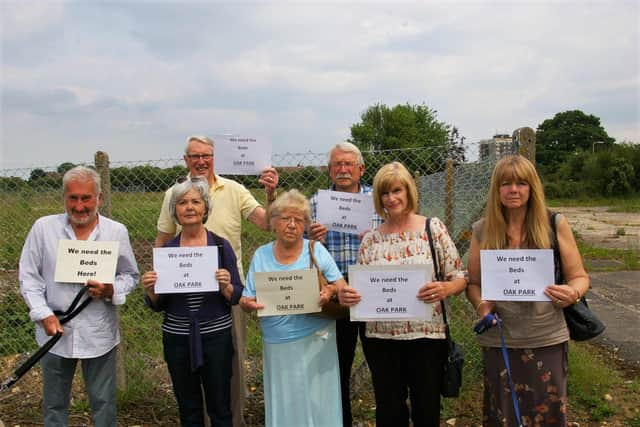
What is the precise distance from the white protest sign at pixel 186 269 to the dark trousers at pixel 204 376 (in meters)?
0.29

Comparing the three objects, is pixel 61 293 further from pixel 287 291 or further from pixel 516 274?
pixel 516 274

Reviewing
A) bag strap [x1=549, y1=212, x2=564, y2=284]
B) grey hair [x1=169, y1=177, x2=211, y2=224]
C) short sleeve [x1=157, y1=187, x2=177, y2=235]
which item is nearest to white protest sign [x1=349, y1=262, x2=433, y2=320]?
bag strap [x1=549, y1=212, x2=564, y2=284]

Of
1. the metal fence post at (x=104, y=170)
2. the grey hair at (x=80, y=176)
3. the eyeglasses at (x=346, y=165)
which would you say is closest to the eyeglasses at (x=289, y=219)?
the eyeglasses at (x=346, y=165)

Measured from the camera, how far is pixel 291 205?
2.79 m

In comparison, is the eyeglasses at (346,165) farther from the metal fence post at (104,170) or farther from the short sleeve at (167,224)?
the metal fence post at (104,170)

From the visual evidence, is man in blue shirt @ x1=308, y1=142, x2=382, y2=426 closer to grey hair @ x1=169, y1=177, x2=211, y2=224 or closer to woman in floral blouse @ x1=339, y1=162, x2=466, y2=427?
woman in floral blouse @ x1=339, y1=162, x2=466, y2=427

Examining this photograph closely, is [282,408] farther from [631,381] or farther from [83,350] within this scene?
[631,381]

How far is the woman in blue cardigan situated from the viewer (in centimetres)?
285

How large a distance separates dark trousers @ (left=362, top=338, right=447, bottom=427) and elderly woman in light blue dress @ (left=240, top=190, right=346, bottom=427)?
25 centimetres

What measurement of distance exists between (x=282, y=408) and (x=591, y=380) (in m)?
3.03

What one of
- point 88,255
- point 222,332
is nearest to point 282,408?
point 222,332

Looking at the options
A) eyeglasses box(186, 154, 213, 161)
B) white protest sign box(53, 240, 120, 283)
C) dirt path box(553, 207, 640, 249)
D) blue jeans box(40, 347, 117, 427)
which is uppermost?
eyeglasses box(186, 154, 213, 161)

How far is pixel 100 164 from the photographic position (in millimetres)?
4105

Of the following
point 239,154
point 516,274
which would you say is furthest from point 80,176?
point 516,274
